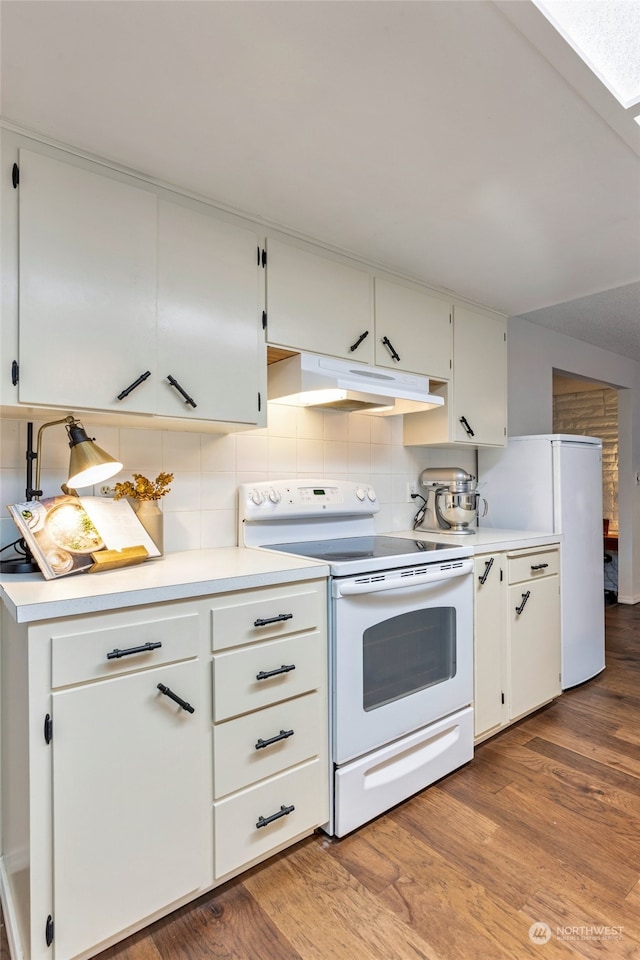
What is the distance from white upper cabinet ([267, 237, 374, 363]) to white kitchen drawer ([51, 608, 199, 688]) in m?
1.10

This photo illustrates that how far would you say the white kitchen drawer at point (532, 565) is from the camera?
2418 millimetres

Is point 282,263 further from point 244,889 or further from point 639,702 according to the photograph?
point 639,702

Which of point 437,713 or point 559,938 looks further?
point 437,713

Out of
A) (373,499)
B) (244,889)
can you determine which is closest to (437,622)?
(373,499)

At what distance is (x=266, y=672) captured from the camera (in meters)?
1.53

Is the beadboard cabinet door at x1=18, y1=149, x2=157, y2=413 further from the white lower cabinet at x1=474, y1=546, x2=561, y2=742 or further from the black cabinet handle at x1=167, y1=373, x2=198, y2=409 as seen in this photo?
the white lower cabinet at x1=474, y1=546, x2=561, y2=742

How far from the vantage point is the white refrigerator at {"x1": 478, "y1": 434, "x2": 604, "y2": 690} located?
2.79 m

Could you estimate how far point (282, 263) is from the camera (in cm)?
196

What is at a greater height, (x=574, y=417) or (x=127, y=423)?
(x=574, y=417)

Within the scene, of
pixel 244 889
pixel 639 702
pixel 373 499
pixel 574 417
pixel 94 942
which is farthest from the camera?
pixel 574 417

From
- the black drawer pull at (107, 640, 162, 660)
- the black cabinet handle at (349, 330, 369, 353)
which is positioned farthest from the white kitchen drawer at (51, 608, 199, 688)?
Answer: the black cabinet handle at (349, 330, 369, 353)

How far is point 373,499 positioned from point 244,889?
1596 mm

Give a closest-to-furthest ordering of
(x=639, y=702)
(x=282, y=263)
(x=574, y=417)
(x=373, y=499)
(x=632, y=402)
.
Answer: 1. (x=282, y=263)
2. (x=373, y=499)
3. (x=639, y=702)
4. (x=632, y=402)
5. (x=574, y=417)

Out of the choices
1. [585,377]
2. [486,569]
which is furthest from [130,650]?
[585,377]
